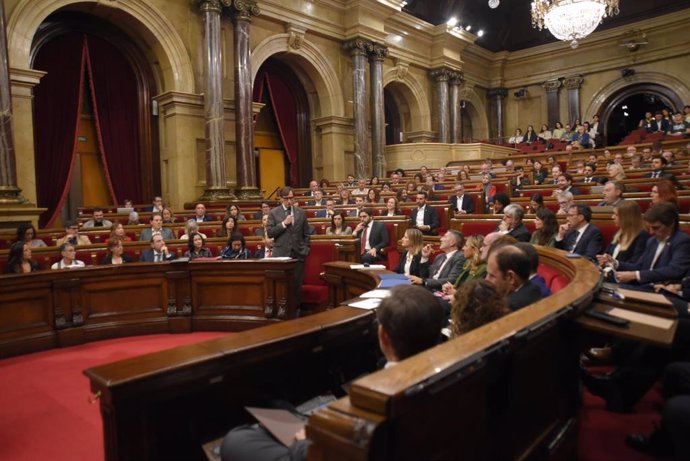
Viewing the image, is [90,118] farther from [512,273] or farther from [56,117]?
[512,273]

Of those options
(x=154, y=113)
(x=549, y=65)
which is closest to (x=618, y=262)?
(x=154, y=113)

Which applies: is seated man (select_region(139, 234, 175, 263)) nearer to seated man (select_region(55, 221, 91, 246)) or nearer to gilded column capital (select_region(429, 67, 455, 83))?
seated man (select_region(55, 221, 91, 246))

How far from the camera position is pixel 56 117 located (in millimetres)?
9031

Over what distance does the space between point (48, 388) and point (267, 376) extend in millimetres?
2401

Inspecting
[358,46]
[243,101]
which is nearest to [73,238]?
[243,101]

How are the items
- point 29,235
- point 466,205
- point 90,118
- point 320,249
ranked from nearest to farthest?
1. point 320,249
2. point 29,235
3. point 466,205
4. point 90,118

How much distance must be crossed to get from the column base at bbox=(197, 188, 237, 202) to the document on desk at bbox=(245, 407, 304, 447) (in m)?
8.01

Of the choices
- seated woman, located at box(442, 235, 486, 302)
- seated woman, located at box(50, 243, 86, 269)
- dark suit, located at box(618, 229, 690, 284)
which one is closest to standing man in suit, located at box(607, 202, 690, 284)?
dark suit, located at box(618, 229, 690, 284)

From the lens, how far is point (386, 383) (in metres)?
1.03

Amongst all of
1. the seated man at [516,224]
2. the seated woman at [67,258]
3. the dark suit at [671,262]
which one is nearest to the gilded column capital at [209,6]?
the seated woman at [67,258]

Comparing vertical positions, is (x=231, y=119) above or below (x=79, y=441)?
above

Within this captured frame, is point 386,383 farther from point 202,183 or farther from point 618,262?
point 202,183

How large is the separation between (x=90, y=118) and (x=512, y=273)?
986cm

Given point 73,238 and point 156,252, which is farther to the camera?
point 73,238
